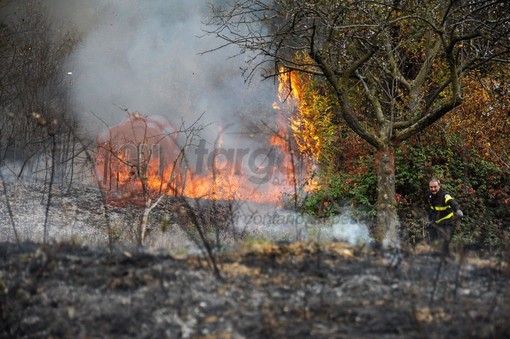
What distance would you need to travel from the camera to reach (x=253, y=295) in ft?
14.5

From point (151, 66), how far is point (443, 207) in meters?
23.4

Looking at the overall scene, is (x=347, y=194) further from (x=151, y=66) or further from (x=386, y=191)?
(x=151, y=66)

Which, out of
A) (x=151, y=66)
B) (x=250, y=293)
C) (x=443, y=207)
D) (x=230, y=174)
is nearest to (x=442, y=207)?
(x=443, y=207)

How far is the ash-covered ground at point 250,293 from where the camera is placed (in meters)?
3.84

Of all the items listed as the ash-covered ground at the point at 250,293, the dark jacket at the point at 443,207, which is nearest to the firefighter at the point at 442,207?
the dark jacket at the point at 443,207

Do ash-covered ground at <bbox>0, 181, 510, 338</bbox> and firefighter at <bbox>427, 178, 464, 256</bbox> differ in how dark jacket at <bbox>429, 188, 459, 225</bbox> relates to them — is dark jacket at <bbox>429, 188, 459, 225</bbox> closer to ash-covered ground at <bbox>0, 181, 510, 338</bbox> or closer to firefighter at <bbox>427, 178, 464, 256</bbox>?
firefighter at <bbox>427, 178, 464, 256</bbox>

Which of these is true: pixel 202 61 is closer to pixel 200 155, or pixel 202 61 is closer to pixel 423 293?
pixel 200 155

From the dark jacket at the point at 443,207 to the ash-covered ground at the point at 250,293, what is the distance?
11.9 ft

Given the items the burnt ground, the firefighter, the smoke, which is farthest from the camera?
the smoke

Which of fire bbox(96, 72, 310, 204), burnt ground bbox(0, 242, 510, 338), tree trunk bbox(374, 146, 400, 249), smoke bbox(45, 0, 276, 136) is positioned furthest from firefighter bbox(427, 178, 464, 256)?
smoke bbox(45, 0, 276, 136)

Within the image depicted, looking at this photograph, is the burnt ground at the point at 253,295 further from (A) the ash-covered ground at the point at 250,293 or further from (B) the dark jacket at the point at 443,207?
(B) the dark jacket at the point at 443,207

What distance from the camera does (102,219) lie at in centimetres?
1345

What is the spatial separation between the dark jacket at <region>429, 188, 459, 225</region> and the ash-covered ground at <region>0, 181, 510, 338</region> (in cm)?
362

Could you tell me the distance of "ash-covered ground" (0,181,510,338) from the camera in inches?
151
